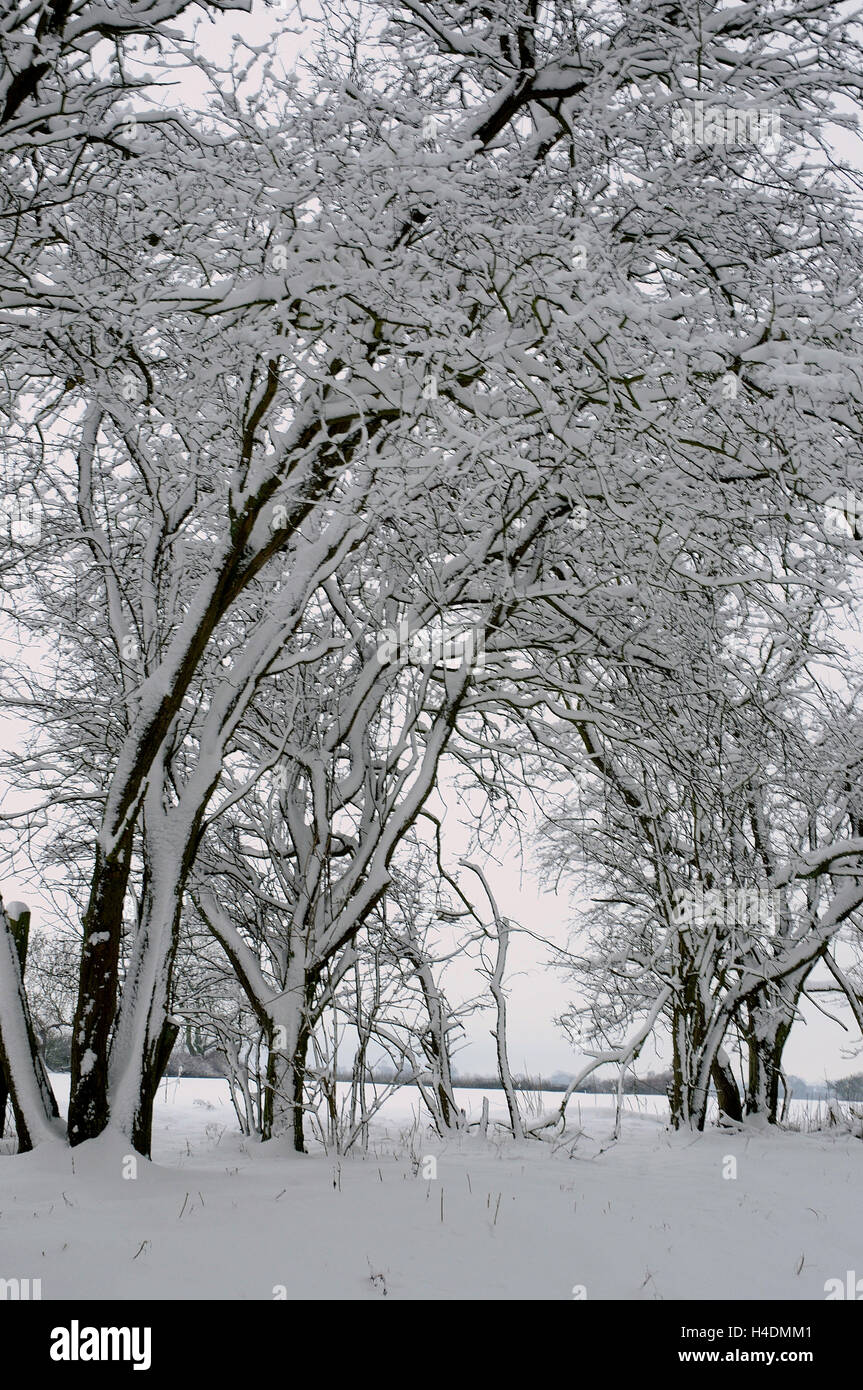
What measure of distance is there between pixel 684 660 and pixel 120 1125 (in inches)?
186

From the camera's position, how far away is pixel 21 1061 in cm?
560

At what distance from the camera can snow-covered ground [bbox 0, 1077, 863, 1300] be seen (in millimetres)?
3496

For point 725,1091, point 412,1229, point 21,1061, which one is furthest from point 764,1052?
point 21,1061

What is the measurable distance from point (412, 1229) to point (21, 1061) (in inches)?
105

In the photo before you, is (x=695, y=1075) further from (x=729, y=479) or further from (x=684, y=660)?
(x=729, y=479)

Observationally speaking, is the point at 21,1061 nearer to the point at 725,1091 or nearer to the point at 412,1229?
the point at 412,1229

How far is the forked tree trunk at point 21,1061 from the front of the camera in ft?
17.7

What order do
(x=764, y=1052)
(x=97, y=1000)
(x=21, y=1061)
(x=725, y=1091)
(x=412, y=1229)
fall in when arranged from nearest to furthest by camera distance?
(x=412, y=1229) < (x=97, y=1000) < (x=21, y=1061) < (x=725, y=1091) < (x=764, y=1052)

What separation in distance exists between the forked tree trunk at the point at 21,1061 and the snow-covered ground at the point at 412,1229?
25cm

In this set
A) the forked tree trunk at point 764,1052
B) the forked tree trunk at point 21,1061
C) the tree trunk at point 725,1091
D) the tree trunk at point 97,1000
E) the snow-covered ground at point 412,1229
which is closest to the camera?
the snow-covered ground at point 412,1229

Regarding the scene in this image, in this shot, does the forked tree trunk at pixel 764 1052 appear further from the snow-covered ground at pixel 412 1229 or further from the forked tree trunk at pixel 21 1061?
the forked tree trunk at pixel 21 1061

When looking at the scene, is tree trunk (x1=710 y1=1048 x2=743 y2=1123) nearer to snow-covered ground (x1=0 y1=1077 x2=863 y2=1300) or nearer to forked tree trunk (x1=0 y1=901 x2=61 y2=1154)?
snow-covered ground (x1=0 y1=1077 x2=863 y2=1300)

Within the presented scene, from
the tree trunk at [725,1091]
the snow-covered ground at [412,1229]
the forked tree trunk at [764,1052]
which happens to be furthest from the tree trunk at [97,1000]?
the forked tree trunk at [764,1052]
